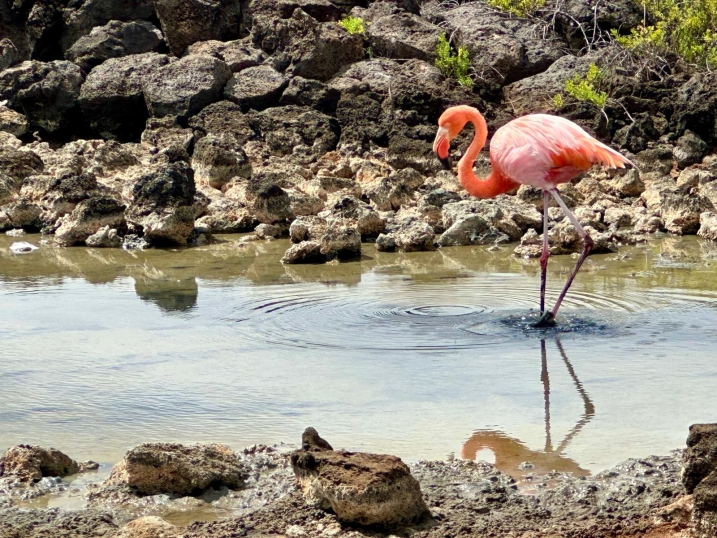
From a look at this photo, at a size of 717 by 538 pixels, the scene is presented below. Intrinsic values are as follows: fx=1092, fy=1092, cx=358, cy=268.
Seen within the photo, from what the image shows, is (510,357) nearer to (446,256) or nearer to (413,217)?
(446,256)

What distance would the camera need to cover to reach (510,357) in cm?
639

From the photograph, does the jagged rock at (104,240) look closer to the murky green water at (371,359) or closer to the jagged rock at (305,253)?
the murky green water at (371,359)

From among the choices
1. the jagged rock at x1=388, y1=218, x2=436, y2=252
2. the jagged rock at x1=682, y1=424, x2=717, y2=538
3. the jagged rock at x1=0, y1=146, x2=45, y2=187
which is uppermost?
the jagged rock at x1=0, y1=146, x2=45, y2=187

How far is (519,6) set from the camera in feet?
59.6

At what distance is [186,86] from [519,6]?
224 inches

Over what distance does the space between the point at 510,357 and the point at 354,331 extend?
3.95 feet

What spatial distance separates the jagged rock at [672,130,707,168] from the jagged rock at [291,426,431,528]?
1166 cm

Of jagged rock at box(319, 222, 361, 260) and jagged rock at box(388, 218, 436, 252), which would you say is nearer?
jagged rock at box(319, 222, 361, 260)

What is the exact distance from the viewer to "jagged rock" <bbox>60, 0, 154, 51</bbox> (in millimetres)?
20109

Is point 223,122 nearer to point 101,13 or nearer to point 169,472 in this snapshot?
point 101,13

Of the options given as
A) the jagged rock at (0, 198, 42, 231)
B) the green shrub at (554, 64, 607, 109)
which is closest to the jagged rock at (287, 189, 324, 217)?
the jagged rock at (0, 198, 42, 231)

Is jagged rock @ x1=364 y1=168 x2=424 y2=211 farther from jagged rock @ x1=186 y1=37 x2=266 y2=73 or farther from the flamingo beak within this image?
jagged rock @ x1=186 y1=37 x2=266 y2=73

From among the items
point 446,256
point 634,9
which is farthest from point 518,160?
point 634,9

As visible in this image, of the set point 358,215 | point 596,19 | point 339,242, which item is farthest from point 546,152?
point 596,19
